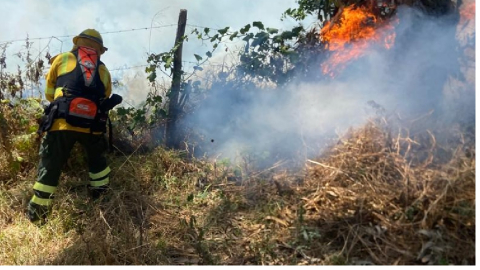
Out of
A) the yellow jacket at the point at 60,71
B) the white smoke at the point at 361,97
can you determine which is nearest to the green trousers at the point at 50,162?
the yellow jacket at the point at 60,71

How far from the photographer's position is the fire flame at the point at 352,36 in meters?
5.12

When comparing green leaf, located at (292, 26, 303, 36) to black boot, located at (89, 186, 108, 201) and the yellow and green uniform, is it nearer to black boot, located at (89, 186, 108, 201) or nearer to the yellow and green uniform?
the yellow and green uniform

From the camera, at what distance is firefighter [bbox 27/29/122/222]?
4547 mm

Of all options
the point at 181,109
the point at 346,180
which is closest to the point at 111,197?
the point at 181,109

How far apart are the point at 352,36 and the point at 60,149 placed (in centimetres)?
387

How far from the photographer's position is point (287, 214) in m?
3.95

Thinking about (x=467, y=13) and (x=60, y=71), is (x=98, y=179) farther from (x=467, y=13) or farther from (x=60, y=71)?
(x=467, y=13)

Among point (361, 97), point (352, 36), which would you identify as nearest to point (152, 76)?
point (352, 36)

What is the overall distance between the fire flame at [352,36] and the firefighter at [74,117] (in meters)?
2.86

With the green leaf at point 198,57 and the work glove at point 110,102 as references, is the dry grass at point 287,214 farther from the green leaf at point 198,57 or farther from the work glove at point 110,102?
the green leaf at point 198,57

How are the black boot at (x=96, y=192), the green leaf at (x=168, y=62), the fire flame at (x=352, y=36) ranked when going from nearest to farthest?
the black boot at (x=96, y=192)
the fire flame at (x=352, y=36)
the green leaf at (x=168, y=62)

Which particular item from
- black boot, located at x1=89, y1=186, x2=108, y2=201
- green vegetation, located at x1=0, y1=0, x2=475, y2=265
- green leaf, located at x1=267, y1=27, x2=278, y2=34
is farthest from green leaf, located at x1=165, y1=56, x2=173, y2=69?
black boot, located at x1=89, y1=186, x2=108, y2=201

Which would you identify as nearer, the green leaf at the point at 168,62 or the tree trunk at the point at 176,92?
the green leaf at the point at 168,62

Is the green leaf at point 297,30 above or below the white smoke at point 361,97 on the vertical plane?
above
